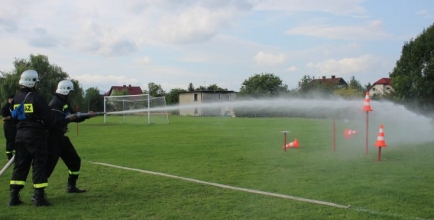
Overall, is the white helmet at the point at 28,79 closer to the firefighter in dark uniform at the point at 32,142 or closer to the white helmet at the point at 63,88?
the firefighter in dark uniform at the point at 32,142

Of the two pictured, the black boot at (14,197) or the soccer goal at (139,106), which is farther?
the soccer goal at (139,106)

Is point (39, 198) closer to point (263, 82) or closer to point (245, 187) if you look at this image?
point (245, 187)

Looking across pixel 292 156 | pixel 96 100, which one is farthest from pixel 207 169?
pixel 96 100

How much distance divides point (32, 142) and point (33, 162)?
406 mm

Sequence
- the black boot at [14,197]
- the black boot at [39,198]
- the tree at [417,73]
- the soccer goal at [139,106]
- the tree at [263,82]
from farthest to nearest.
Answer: the tree at [263,82], the soccer goal at [139,106], the tree at [417,73], the black boot at [14,197], the black boot at [39,198]

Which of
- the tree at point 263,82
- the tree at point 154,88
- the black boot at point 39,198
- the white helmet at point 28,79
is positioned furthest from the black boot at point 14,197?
the tree at point 154,88

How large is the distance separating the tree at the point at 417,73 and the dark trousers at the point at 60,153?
19178 millimetres

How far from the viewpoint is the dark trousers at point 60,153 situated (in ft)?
25.0

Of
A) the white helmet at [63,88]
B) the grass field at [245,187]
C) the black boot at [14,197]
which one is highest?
the white helmet at [63,88]

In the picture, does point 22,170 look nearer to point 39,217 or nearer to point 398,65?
point 39,217

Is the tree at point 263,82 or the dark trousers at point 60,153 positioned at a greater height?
the tree at point 263,82

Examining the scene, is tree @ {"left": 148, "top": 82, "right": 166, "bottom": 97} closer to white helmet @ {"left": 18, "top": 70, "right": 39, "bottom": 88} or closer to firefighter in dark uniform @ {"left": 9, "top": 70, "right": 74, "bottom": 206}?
white helmet @ {"left": 18, "top": 70, "right": 39, "bottom": 88}

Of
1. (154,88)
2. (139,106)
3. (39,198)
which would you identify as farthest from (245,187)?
(154,88)

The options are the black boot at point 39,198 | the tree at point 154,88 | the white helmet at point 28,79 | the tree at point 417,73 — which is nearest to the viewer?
the black boot at point 39,198
